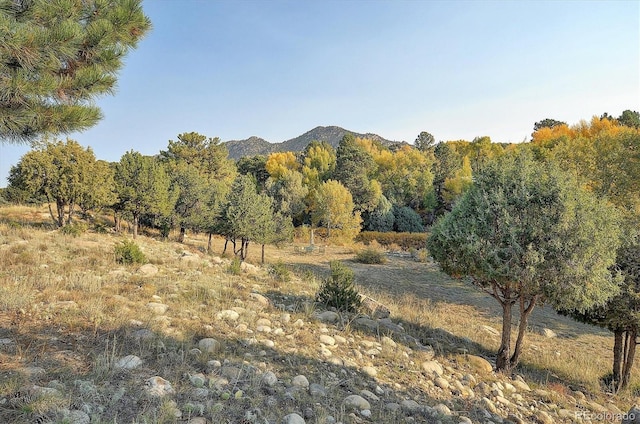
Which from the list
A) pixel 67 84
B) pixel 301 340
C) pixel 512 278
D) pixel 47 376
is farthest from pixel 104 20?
pixel 512 278

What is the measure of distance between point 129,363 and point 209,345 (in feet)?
3.64

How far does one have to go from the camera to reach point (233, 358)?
4598mm

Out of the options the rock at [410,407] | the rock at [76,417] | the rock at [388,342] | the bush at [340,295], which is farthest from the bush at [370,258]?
the rock at [76,417]

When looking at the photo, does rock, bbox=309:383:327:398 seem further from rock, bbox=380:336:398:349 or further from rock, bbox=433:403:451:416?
rock, bbox=380:336:398:349

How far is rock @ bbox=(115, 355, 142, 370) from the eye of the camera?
3.79 m

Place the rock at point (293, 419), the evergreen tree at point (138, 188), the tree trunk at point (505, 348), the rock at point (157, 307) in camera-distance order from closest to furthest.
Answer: the rock at point (293, 419) < the rock at point (157, 307) < the tree trunk at point (505, 348) < the evergreen tree at point (138, 188)

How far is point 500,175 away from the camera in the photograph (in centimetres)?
701

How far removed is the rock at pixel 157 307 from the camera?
233 inches

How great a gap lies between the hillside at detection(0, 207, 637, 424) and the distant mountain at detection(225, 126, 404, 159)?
9754 centimetres

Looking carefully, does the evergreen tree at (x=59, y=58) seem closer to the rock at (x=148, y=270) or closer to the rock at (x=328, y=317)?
the rock at (x=148, y=270)

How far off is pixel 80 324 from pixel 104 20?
4498 millimetres

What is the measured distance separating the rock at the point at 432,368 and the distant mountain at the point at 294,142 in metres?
100.0

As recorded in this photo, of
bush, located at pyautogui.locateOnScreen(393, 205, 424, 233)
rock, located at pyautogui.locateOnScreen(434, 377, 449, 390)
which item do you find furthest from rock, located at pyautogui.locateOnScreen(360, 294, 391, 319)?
bush, located at pyautogui.locateOnScreen(393, 205, 424, 233)
